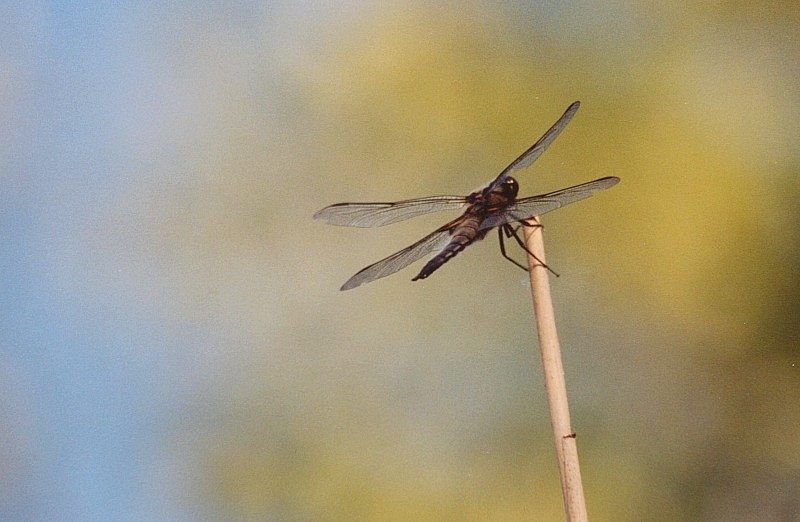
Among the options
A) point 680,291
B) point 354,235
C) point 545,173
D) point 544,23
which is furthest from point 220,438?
point 544,23

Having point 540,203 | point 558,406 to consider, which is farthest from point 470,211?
point 558,406

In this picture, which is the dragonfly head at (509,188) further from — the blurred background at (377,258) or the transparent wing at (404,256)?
the blurred background at (377,258)

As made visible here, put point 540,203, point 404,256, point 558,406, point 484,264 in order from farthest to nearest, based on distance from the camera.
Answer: point 484,264 → point 404,256 → point 540,203 → point 558,406

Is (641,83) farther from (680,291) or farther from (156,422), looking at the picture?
(156,422)

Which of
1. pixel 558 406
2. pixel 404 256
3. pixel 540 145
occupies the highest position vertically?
pixel 540 145

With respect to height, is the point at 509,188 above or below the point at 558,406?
above

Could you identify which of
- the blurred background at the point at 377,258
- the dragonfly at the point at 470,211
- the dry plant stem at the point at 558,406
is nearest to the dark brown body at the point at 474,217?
the dragonfly at the point at 470,211

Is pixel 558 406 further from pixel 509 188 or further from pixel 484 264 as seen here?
pixel 484 264

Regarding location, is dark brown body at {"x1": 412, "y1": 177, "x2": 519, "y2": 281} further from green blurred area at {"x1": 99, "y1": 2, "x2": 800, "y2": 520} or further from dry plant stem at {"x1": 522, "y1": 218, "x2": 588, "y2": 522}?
green blurred area at {"x1": 99, "y1": 2, "x2": 800, "y2": 520}

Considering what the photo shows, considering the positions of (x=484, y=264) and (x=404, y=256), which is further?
(x=484, y=264)
